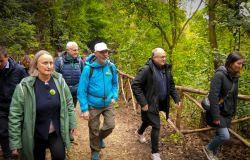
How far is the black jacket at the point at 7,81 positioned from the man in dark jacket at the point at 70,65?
1.72 metres

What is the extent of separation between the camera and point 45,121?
361cm

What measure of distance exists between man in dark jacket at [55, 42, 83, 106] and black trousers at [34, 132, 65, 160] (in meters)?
2.56

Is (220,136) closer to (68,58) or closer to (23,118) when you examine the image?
(23,118)

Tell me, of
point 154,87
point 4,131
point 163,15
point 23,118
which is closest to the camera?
point 23,118

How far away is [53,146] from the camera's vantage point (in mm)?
3686

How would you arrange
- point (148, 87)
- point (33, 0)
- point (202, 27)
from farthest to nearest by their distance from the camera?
1. point (33, 0)
2. point (202, 27)
3. point (148, 87)

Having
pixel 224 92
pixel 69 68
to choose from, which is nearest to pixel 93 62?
pixel 69 68

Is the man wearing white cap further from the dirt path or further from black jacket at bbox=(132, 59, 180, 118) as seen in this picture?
the dirt path

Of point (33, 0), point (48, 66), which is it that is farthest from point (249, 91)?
point (33, 0)

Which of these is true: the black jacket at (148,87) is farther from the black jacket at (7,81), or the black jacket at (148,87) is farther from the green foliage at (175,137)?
the black jacket at (7,81)

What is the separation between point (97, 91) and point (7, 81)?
56.5 inches

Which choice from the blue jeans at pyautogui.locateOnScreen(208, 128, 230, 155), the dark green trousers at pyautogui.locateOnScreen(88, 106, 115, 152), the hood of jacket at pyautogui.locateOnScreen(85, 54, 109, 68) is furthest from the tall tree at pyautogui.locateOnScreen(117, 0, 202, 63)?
the blue jeans at pyautogui.locateOnScreen(208, 128, 230, 155)

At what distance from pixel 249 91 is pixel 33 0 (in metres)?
14.8

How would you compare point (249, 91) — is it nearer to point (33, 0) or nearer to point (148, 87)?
point (148, 87)
